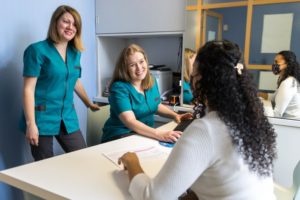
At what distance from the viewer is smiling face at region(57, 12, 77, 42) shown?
1.75 m

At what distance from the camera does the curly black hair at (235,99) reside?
834mm

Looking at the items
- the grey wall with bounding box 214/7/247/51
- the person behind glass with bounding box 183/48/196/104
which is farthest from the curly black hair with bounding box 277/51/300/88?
the person behind glass with bounding box 183/48/196/104

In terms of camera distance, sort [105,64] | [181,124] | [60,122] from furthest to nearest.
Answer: [105,64] < [60,122] < [181,124]

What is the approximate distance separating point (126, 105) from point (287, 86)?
129 centimetres

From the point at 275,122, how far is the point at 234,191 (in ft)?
4.85

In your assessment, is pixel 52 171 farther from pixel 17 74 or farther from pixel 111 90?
pixel 17 74

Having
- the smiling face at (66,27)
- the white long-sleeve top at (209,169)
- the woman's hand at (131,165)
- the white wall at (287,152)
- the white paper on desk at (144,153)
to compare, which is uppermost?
the smiling face at (66,27)

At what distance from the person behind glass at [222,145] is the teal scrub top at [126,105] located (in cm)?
81

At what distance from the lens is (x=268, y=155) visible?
0.90m

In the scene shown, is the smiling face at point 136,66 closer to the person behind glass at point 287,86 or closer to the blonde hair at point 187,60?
the blonde hair at point 187,60

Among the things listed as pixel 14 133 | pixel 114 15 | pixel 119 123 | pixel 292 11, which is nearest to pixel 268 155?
pixel 119 123

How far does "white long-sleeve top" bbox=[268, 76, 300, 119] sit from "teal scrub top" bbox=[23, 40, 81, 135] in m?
1.52

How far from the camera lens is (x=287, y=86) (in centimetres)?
213

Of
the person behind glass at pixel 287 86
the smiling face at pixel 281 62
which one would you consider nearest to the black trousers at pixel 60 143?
the person behind glass at pixel 287 86
